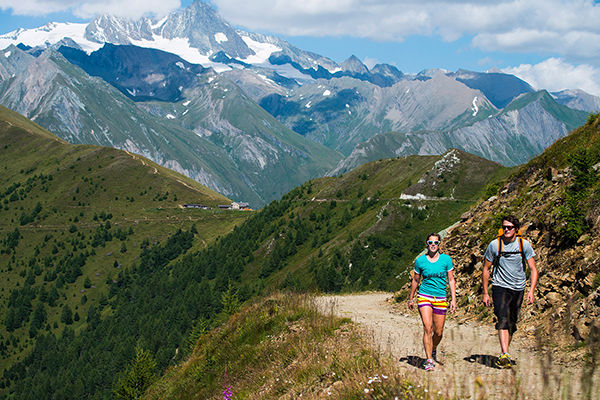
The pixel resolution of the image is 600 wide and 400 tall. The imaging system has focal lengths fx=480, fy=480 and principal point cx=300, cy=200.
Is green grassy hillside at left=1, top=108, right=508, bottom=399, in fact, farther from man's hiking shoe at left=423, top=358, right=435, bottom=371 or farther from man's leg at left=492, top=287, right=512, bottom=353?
man's hiking shoe at left=423, top=358, right=435, bottom=371

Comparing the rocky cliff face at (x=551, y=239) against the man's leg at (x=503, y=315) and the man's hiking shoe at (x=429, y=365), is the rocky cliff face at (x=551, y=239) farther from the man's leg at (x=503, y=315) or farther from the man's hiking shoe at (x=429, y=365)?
the man's hiking shoe at (x=429, y=365)

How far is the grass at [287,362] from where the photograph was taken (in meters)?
9.48

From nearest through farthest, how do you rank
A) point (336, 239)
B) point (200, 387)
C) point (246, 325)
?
point (200, 387)
point (246, 325)
point (336, 239)

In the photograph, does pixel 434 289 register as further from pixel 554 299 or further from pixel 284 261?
pixel 284 261

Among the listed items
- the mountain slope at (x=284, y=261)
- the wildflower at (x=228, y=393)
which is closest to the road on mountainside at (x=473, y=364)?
the wildflower at (x=228, y=393)

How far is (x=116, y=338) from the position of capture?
133500 mm

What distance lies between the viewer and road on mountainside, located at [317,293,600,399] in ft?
25.0

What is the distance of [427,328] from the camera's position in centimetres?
1194

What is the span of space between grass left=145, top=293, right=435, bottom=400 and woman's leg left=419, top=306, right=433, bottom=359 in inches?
42.6

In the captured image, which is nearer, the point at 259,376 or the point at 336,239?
the point at 259,376

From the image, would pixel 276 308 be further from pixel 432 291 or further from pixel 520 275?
pixel 520 275

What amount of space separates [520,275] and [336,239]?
97.0 metres

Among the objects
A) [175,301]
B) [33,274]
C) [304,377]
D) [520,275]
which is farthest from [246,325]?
[33,274]

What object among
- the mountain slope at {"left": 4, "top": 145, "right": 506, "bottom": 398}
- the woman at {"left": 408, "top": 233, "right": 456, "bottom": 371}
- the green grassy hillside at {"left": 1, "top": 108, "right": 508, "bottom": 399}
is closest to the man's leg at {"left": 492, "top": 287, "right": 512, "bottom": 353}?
the woman at {"left": 408, "top": 233, "right": 456, "bottom": 371}
